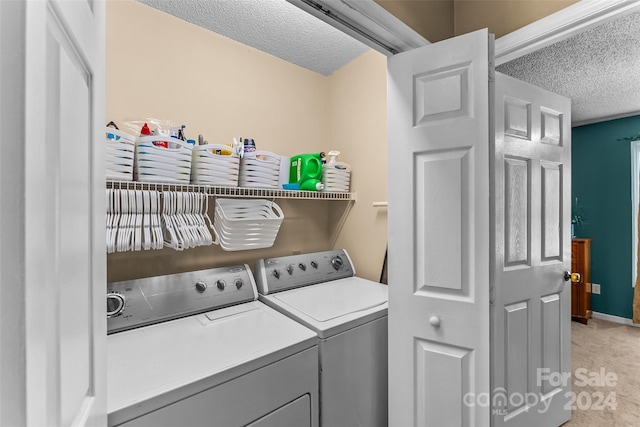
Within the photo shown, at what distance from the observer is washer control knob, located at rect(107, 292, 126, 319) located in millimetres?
1302

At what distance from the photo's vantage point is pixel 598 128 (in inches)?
145

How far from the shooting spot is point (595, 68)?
250cm

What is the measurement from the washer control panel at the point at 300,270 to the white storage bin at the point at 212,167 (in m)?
0.59

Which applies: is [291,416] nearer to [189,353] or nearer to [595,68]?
[189,353]

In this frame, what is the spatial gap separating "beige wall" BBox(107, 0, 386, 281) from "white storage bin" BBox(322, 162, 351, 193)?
101 mm

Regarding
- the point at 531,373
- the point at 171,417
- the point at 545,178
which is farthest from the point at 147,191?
the point at 531,373

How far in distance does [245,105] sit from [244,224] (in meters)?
0.88

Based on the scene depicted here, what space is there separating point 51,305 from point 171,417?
74 centimetres

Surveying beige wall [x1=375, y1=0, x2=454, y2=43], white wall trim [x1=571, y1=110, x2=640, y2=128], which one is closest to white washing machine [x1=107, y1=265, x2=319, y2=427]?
beige wall [x1=375, y1=0, x2=454, y2=43]

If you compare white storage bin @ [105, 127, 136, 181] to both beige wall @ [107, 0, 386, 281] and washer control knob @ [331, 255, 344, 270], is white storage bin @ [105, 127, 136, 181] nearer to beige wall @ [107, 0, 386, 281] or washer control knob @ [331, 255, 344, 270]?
beige wall @ [107, 0, 386, 281]

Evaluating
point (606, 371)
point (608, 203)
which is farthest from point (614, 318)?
point (606, 371)

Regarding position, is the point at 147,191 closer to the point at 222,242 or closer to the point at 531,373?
the point at 222,242

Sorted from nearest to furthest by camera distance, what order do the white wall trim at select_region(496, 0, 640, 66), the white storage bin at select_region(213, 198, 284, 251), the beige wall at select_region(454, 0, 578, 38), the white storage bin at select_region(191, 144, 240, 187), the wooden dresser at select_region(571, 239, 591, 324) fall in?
the white wall trim at select_region(496, 0, 640, 66) < the beige wall at select_region(454, 0, 578, 38) < the white storage bin at select_region(191, 144, 240, 187) < the white storage bin at select_region(213, 198, 284, 251) < the wooden dresser at select_region(571, 239, 591, 324)

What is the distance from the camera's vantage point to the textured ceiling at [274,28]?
1.67 meters
